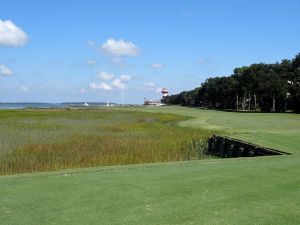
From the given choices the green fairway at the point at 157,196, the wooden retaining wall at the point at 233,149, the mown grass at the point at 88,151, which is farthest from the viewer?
the wooden retaining wall at the point at 233,149

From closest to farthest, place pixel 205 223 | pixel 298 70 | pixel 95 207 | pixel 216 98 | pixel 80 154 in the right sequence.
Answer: pixel 205 223 < pixel 95 207 < pixel 80 154 < pixel 298 70 < pixel 216 98

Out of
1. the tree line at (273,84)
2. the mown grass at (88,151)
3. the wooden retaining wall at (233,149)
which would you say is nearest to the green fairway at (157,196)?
the wooden retaining wall at (233,149)

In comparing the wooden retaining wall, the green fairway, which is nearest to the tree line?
the wooden retaining wall

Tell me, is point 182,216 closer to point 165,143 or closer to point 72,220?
point 72,220

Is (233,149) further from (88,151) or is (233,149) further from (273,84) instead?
A: (273,84)

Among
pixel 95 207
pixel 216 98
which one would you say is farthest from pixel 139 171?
pixel 216 98

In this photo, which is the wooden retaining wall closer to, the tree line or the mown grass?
the mown grass

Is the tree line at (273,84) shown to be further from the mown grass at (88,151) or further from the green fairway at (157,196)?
the green fairway at (157,196)

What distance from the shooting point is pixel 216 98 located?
443 feet

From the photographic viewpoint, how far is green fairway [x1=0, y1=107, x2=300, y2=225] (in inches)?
252

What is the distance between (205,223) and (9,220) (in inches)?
105

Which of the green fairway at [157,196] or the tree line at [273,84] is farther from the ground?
the tree line at [273,84]

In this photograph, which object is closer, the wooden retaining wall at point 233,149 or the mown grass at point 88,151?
the mown grass at point 88,151

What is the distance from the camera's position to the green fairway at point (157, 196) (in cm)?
641
